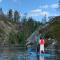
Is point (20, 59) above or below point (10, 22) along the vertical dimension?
below

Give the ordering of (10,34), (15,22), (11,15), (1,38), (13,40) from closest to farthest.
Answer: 1. (13,40)
2. (1,38)
3. (10,34)
4. (15,22)
5. (11,15)

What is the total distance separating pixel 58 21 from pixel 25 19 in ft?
93.7

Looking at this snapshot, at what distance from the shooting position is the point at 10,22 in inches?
1971

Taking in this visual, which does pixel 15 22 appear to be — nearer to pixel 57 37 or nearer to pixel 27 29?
pixel 27 29

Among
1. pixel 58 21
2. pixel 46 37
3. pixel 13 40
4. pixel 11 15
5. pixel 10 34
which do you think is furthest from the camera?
pixel 11 15

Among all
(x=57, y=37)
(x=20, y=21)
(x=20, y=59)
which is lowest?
(x=20, y=59)

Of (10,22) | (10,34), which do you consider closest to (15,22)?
(10,22)

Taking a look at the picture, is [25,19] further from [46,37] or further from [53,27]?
[53,27]

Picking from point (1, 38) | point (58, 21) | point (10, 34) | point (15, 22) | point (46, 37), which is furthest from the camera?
point (15, 22)

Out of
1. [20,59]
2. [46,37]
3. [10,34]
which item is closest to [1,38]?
[10,34]

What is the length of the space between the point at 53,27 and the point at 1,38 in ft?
87.8

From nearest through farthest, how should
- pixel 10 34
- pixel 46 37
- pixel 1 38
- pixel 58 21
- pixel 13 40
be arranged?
pixel 58 21 < pixel 46 37 < pixel 13 40 < pixel 1 38 < pixel 10 34

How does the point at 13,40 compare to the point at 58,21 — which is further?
the point at 13,40

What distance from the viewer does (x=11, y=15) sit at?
5228 cm
